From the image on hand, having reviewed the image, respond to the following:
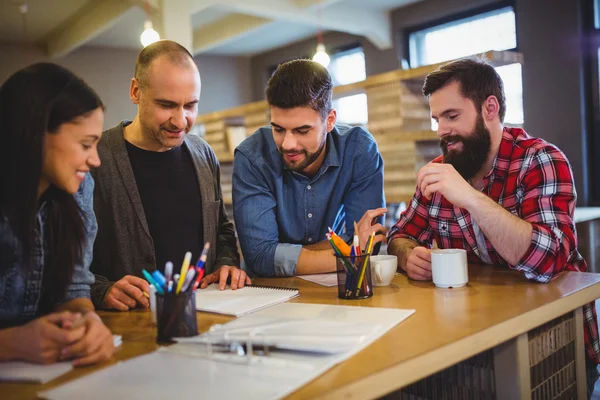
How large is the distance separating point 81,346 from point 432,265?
83 cm

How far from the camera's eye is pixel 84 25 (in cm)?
672

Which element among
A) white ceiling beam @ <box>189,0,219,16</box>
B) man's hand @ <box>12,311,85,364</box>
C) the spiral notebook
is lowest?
the spiral notebook

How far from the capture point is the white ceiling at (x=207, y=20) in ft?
19.8

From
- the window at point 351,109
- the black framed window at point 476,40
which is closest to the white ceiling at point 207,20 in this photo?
the black framed window at point 476,40

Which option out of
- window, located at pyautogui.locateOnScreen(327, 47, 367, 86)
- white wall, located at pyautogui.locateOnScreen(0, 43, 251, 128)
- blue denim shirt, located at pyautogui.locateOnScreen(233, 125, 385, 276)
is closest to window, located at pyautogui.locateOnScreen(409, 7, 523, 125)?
window, located at pyautogui.locateOnScreen(327, 47, 367, 86)

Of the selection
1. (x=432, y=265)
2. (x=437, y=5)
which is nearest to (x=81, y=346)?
(x=432, y=265)

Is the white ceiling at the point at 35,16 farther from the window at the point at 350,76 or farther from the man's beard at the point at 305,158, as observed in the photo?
the man's beard at the point at 305,158

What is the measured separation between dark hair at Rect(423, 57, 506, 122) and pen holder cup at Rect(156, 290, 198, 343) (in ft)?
3.49

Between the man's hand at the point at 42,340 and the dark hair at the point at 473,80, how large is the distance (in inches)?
49.3

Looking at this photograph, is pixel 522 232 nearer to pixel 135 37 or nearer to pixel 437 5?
pixel 437 5

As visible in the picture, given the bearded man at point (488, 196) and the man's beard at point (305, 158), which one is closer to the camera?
the bearded man at point (488, 196)

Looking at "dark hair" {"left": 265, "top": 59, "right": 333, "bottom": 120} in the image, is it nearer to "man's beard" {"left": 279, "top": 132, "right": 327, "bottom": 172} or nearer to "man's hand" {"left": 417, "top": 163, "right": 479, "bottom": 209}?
"man's beard" {"left": 279, "top": 132, "right": 327, "bottom": 172}

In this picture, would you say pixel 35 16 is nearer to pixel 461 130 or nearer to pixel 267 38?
pixel 267 38

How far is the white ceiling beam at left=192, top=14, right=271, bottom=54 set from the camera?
6.99 m
